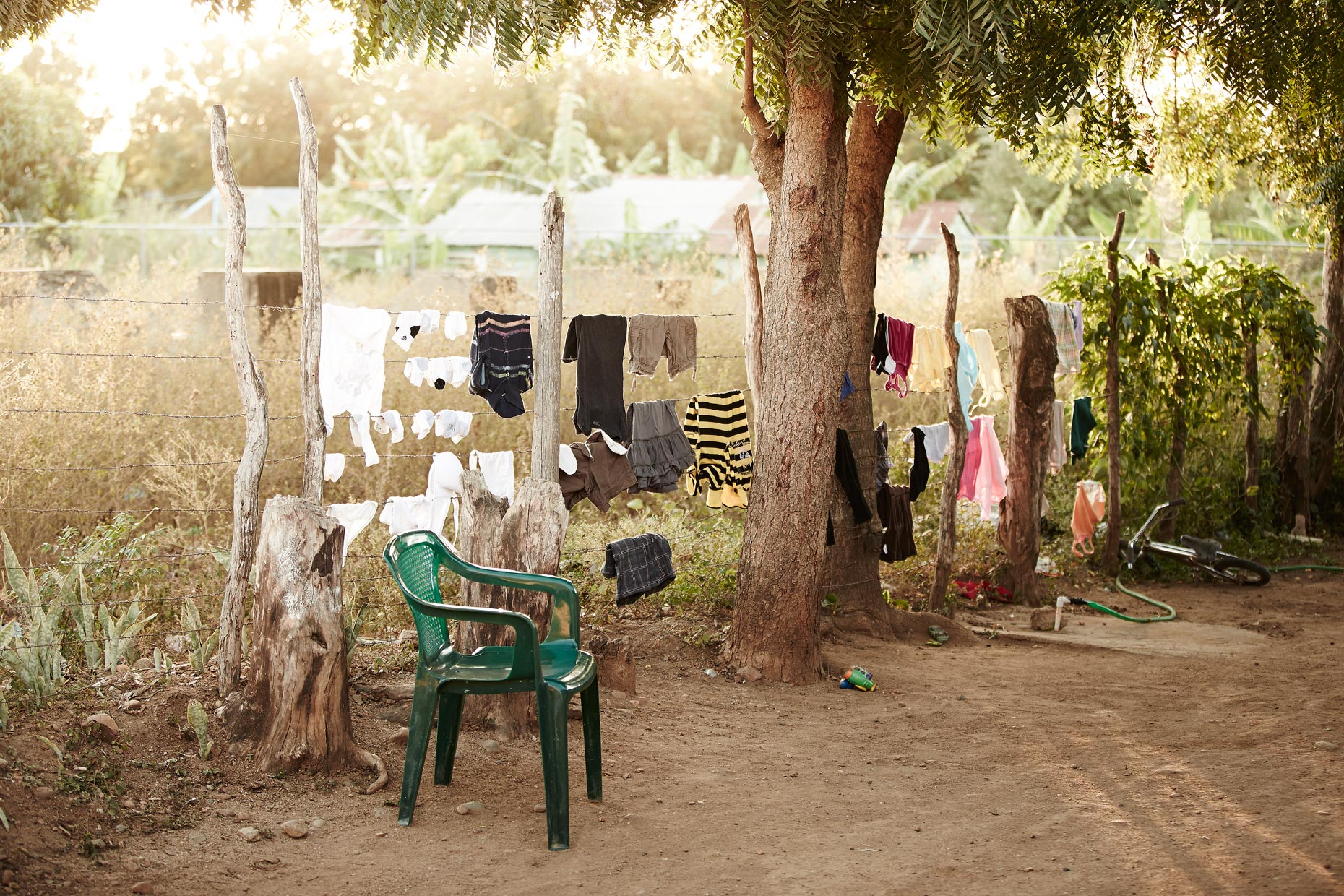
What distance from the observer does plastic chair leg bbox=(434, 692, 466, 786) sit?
4266 millimetres

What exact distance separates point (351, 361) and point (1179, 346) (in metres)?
6.58

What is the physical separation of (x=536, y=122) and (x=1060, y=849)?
30.2m

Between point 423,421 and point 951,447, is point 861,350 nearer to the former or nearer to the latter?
point 951,447

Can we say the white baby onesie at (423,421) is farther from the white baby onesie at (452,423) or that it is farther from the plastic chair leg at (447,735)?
the plastic chair leg at (447,735)

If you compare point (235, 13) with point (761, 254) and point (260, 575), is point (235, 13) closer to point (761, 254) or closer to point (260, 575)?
point (260, 575)

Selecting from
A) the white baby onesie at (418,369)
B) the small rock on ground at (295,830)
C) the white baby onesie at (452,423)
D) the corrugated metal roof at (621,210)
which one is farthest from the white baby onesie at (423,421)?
the corrugated metal roof at (621,210)

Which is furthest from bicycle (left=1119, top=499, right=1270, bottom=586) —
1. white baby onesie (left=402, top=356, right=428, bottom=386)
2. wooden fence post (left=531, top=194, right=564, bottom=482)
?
white baby onesie (left=402, top=356, right=428, bottom=386)

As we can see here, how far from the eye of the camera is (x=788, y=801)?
14.1 ft

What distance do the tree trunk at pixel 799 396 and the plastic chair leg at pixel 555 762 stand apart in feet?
7.40

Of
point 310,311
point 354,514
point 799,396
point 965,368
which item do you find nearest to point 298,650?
point 354,514

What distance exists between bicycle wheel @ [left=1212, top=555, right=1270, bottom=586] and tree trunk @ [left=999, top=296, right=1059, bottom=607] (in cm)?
177

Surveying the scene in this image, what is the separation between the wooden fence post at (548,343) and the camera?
5.71 m

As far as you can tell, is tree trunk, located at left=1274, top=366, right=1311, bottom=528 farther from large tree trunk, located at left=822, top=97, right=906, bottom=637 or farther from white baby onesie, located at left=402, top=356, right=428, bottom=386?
white baby onesie, located at left=402, top=356, right=428, bottom=386

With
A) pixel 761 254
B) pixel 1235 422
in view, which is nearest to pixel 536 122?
pixel 761 254
